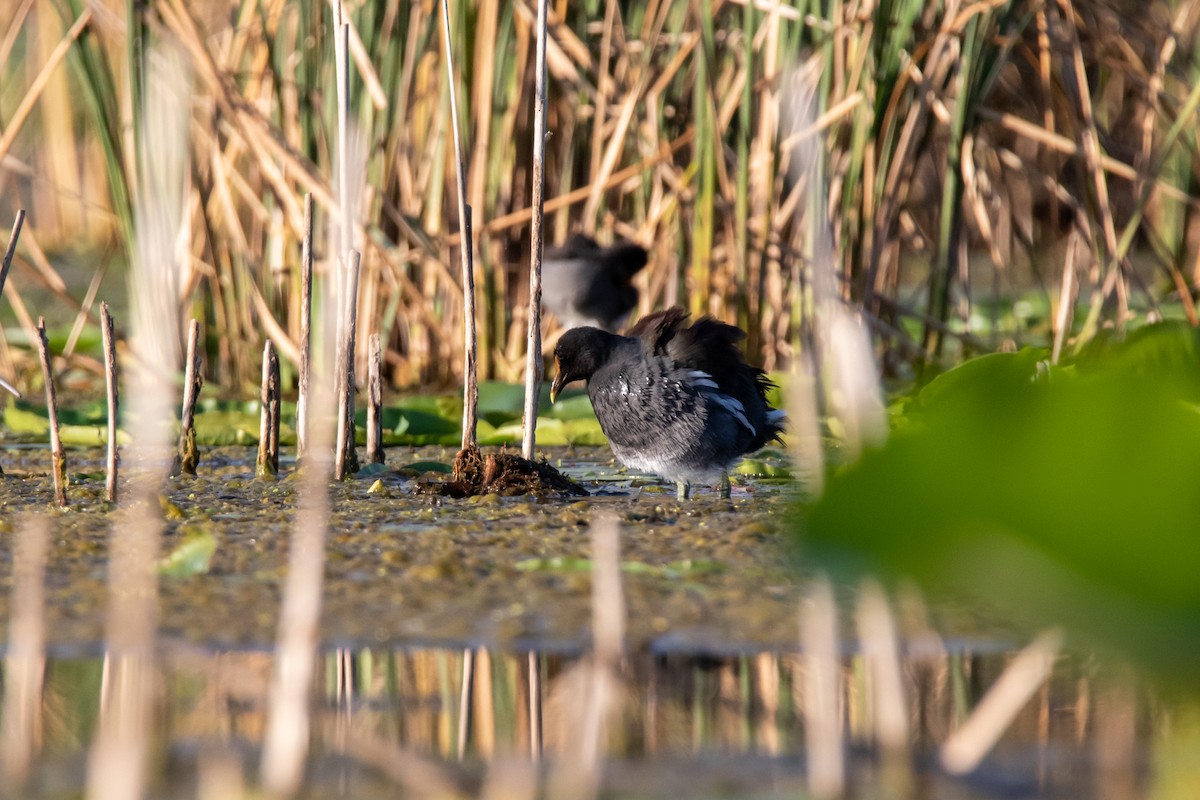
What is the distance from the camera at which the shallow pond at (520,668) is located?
2051 mm

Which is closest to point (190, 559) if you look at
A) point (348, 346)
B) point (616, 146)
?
point (348, 346)

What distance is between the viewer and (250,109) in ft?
15.9

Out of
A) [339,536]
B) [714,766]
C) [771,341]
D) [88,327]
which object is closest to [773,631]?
[714,766]

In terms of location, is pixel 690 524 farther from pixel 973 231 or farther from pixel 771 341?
pixel 973 231

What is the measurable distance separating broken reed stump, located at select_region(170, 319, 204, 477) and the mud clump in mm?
Result: 739

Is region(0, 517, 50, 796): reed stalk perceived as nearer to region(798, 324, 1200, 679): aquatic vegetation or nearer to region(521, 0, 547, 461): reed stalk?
region(798, 324, 1200, 679): aquatic vegetation

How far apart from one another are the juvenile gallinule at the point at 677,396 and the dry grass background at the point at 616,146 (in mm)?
834

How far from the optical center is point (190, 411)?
4.20m

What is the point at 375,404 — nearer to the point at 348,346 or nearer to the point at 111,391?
the point at 348,346

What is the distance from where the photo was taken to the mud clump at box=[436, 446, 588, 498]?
3994 millimetres

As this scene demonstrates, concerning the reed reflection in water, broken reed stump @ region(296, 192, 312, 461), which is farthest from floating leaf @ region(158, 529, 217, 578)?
broken reed stump @ region(296, 192, 312, 461)

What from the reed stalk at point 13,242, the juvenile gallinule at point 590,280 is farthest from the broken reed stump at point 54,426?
the juvenile gallinule at point 590,280

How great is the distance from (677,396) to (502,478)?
52 centimetres

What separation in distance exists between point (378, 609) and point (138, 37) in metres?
2.63
